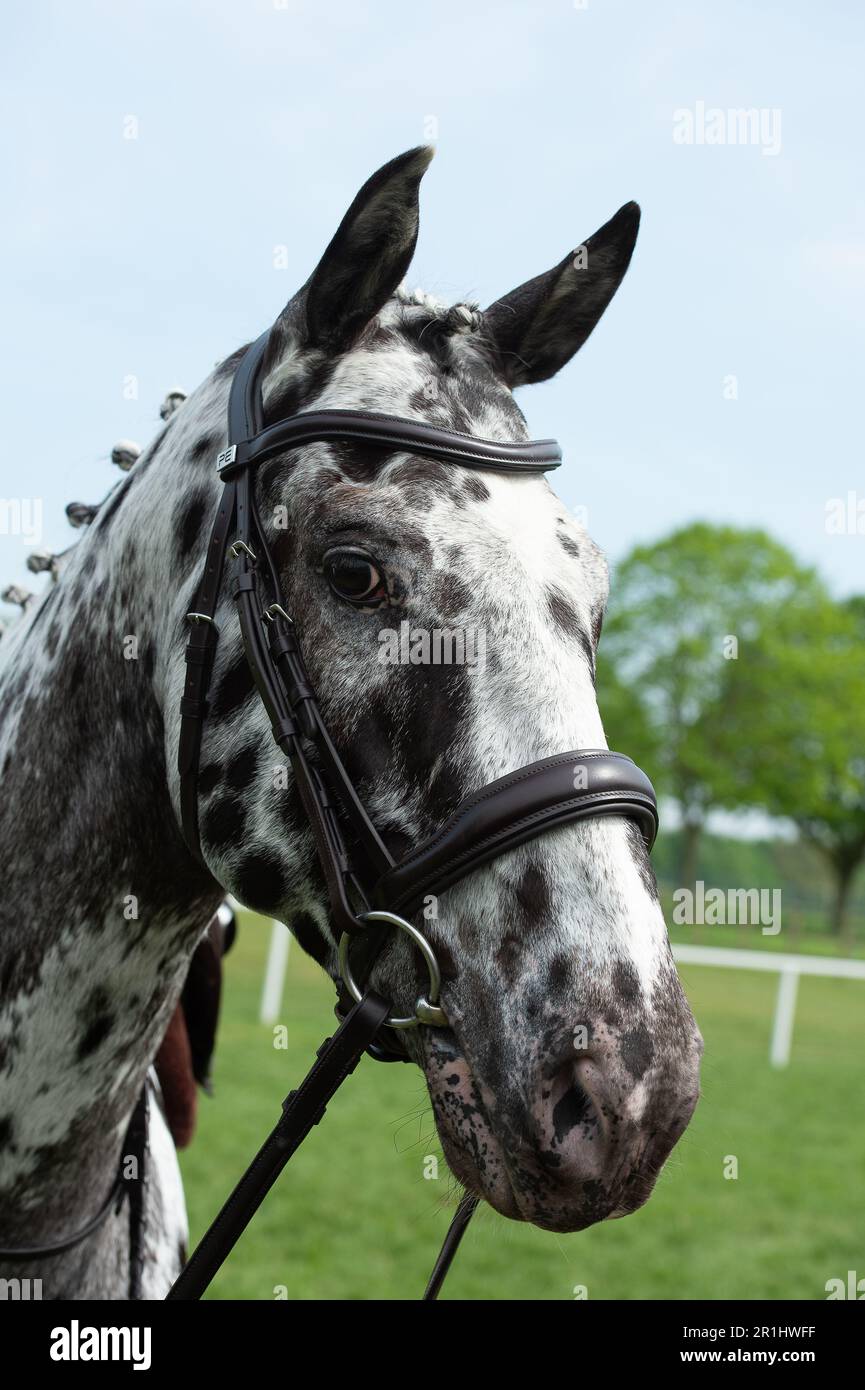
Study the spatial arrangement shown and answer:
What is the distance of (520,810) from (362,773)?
0.36 metres

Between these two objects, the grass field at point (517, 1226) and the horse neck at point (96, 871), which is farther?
the grass field at point (517, 1226)

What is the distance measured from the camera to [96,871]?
2.40 metres

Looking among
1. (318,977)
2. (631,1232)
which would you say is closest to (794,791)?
(318,977)

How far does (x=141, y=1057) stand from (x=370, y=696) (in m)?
1.11

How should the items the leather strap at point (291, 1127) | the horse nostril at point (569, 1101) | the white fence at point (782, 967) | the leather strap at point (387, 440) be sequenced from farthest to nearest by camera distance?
the white fence at point (782, 967) < the leather strap at point (387, 440) < the leather strap at point (291, 1127) < the horse nostril at point (569, 1101)

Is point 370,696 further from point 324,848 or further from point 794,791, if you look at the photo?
point 794,791

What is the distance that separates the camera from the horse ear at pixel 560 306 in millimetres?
2623

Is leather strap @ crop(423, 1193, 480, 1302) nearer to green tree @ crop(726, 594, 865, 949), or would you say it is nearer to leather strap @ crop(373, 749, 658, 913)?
leather strap @ crop(373, 749, 658, 913)

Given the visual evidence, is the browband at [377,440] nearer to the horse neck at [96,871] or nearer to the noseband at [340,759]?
the noseband at [340,759]

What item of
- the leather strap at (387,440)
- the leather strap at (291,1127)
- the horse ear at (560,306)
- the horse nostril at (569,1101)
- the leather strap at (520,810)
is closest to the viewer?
the horse nostril at (569,1101)

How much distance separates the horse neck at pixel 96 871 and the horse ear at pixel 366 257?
41 cm

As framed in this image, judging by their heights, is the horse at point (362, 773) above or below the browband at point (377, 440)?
below

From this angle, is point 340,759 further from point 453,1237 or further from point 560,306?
point 560,306

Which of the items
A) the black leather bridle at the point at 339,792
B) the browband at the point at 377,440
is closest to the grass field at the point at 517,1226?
the black leather bridle at the point at 339,792
